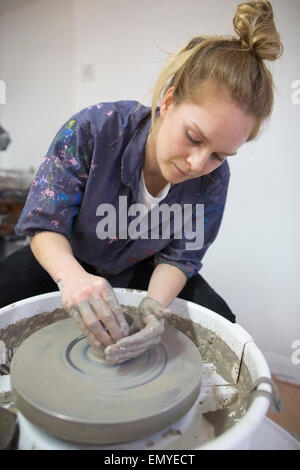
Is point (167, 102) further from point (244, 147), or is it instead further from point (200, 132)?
point (244, 147)

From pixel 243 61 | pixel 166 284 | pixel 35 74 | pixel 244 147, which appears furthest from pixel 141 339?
pixel 35 74

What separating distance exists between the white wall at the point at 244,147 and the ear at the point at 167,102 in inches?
33.6

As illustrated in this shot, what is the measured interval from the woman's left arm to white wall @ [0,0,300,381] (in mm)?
863

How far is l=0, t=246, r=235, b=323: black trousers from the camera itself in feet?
3.79

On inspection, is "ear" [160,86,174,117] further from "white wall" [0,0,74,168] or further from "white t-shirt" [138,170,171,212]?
"white wall" [0,0,74,168]

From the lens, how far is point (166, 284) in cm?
109

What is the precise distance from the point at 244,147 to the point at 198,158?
1055 millimetres

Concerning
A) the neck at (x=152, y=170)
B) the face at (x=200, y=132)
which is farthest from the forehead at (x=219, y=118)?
the neck at (x=152, y=170)

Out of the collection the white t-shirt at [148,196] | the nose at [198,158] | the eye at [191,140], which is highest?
the eye at [191,140]

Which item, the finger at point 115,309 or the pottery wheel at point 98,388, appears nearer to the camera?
the pottery wheel at point 98,388

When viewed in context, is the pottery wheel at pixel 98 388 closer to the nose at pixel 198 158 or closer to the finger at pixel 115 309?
the finger at pixel 115 309

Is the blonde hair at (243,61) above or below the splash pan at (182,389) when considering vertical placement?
above

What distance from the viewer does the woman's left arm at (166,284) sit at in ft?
3.43
